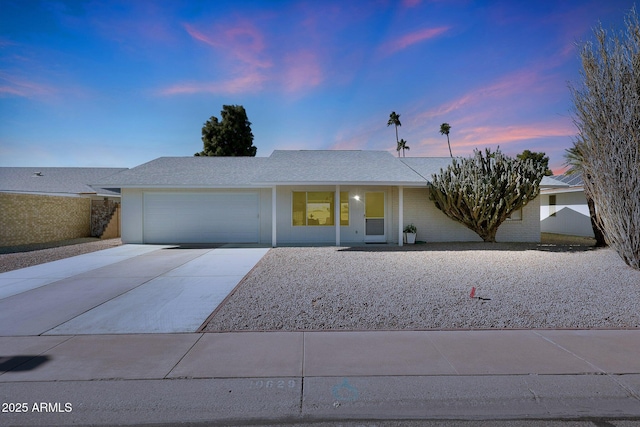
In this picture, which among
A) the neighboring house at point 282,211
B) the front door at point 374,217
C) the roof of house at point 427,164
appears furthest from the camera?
the roof of house at point 427,164

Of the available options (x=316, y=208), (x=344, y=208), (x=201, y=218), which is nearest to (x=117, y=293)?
(x=201, y=218)

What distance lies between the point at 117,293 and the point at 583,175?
511 inches

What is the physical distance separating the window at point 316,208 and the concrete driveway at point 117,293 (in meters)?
4.14

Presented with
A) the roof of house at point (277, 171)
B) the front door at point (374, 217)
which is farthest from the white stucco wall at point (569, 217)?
the front door at point (374, 217)

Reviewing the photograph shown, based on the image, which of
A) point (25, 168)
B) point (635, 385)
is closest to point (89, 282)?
point (635, 385)

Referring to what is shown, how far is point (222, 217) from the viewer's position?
1497 centimetres

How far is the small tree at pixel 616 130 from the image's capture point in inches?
318

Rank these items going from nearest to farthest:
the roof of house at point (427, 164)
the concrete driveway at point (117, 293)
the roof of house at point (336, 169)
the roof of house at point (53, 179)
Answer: the concrete driveway at point (117, 293) < the roof of house at point (336, 169) < the roof of house at point (427, 164) < the roof of house at point (53, 179)

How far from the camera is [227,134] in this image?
119ft

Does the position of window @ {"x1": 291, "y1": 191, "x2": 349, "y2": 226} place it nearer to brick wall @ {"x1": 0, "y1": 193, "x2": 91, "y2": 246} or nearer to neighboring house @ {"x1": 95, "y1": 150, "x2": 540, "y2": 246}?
neighboring house @ {"x1": 95, "y1": 150, "x2": 540, "y2": 246}

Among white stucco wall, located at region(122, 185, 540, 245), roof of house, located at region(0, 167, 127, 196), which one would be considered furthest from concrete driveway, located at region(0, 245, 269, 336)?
roof of house, located at region(0, 167, 127, 196)

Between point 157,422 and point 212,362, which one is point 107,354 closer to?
point 212,362

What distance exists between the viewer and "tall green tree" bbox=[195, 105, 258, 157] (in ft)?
118

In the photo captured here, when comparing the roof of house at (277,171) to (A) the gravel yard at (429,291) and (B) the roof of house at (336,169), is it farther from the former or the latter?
(A) the gravel yard at (429,291)
